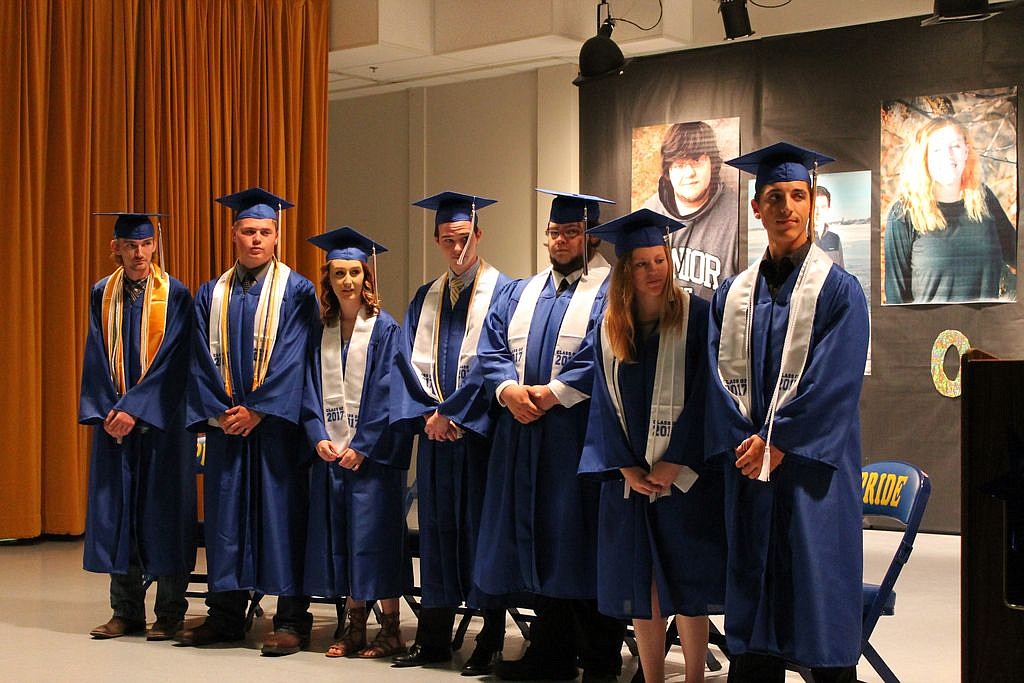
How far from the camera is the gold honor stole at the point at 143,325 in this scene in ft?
18.1

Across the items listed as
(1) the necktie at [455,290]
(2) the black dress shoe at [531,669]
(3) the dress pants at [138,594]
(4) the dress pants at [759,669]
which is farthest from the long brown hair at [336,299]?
(4) the dress pants at [759,669]

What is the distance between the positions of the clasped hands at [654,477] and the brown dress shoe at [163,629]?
2408 millimetres

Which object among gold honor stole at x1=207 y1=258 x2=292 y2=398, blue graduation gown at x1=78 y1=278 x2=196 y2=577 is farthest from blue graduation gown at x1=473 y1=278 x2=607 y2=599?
blue graduation gown at x1=78 y1=278 x2=196 y2=577

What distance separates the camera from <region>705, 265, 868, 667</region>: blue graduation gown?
12.2 feet

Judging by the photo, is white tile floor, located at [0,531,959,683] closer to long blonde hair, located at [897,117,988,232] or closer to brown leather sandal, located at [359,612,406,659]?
brown leather sandal, located at [359,612,406,659]

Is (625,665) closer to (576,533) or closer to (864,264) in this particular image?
(576,533)

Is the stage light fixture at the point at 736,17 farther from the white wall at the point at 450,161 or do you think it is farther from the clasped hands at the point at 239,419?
the clasped hands at the point at 239,419

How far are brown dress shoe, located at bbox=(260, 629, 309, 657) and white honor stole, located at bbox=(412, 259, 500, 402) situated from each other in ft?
3.96

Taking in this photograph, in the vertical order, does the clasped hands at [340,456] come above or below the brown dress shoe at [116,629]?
→ above

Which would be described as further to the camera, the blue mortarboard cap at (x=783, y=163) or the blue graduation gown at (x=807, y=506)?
the blue mortarboard cap at (x=783, y=163)

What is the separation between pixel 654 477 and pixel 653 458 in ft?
0.21

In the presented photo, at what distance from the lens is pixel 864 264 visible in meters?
8.70

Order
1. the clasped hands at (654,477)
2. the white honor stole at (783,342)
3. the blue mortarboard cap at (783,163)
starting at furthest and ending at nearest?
the clasped hands at (654,477), the blue mortarboard cap at (783,163), the white honor stole at (783,342)

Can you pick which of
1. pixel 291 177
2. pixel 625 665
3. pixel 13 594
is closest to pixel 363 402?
pixel 625 665
